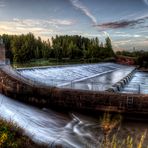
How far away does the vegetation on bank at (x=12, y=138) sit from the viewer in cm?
1023

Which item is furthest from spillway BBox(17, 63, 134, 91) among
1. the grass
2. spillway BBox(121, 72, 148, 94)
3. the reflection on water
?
the grass

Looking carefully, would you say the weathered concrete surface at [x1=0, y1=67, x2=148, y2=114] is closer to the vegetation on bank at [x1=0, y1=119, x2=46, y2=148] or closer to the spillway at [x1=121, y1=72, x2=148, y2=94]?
the spillway at [x1=121, y1=72, x2=148, y2=94]

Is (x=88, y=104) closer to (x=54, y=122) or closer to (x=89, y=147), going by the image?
(x=54, y=122)

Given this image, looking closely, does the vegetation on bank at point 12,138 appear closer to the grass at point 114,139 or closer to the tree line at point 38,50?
the grass at point 114,139

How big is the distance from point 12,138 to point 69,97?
42.6ft

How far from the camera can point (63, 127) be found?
57.9ft

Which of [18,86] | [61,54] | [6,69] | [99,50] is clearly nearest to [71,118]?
[18,86]

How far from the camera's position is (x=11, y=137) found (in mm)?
11109

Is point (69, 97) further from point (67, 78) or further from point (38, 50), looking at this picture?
point (38, 50)

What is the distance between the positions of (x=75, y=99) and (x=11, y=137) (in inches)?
504

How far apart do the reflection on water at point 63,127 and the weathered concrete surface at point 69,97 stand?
155 cm

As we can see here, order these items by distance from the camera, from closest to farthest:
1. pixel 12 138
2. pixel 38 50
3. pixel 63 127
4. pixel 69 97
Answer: pixel 12 138 → pixel 63 127 → pixel 69 97 → pixel 38 50

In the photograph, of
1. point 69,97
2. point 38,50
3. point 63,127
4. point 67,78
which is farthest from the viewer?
point 38,50

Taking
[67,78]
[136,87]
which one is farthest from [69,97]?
[67,78]
